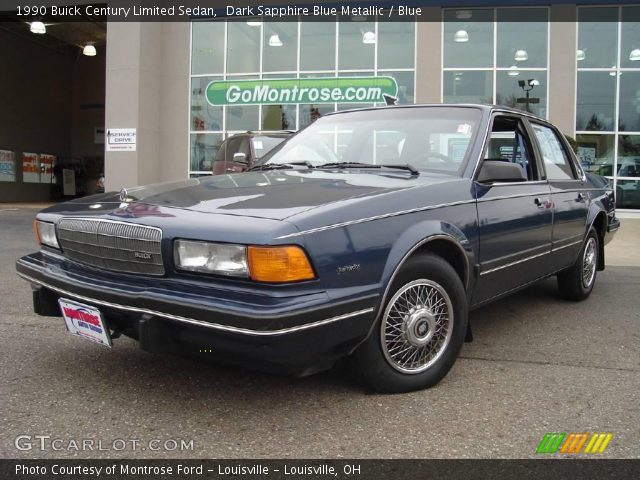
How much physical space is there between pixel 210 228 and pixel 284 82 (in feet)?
49.8

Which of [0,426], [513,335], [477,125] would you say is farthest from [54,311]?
[513,335]

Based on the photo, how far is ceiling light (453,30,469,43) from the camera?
629 inches

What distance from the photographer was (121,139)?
17312 millimetres

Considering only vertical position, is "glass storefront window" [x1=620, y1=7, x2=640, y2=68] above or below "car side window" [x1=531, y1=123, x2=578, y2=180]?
above

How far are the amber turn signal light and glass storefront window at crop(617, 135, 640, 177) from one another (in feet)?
50.5

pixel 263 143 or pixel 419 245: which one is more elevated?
pixel 263 143

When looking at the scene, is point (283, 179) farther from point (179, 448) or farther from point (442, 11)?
point (442, 11)

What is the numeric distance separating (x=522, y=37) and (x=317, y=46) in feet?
19.0

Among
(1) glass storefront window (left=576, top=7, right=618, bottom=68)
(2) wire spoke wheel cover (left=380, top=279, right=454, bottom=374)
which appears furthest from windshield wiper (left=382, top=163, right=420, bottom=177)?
(1) glass storefront window (left=576, top=7, right=618, bottom=68)

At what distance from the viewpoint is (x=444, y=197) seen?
303 cm

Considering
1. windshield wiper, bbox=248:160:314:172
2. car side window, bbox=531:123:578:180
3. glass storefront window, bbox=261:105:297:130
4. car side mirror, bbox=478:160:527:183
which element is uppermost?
glass storefront window, bbox=261:105:297:130

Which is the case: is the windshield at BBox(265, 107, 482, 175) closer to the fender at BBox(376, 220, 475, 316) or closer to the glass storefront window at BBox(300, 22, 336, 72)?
the fender at BBox(376, 220, 475, 316)

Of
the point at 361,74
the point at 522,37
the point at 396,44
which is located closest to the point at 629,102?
the point at 522,37

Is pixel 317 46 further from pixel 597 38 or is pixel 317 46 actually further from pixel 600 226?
pixel 600 226
